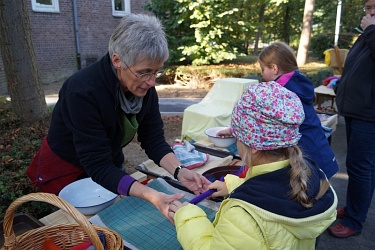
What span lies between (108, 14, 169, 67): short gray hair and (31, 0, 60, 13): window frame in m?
9.89

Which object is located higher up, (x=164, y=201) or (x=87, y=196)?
(x=164, y=201)

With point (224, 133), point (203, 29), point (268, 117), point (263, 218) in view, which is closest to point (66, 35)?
point (203, 29)

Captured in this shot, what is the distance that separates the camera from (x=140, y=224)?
142 cm

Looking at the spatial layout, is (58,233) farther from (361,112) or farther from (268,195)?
(361,112)

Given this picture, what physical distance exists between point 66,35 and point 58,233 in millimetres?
10923

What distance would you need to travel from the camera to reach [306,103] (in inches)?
80.2

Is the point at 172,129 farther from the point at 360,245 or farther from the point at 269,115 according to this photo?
the point at 269,115

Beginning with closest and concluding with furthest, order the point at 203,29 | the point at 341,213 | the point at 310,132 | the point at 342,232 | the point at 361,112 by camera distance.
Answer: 1. the point at 310,132
2. the point at 361,112
3. the point at 342,232
4. the point at 341,213
5. the point at 203,29

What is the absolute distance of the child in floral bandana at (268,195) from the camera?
974 millimetres

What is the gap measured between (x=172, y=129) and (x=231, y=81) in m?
1.79

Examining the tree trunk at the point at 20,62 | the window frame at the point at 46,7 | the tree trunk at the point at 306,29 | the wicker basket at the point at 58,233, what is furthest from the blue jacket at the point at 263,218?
the tree trunk at the point at 306,29

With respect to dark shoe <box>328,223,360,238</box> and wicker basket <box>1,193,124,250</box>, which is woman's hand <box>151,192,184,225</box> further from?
dark shoe <box>328,223,360,238</box>

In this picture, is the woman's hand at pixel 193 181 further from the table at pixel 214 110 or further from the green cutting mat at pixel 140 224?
the table at pixel 214 110

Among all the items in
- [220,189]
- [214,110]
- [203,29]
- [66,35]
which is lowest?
[214,110]
